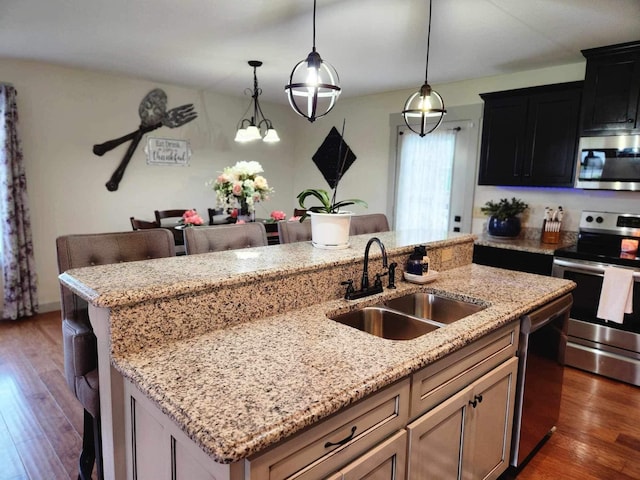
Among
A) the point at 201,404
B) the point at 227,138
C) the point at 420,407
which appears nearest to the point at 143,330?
the point at 201,404

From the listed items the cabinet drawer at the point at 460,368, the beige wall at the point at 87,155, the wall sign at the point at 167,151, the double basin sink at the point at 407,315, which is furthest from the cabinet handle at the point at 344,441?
the wall sign at the point at 167,151

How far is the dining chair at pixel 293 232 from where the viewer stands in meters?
2.78

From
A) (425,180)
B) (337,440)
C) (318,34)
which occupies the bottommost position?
(337,440)

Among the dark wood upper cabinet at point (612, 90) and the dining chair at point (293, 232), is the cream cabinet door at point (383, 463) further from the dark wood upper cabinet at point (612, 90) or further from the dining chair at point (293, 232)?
the dark wood upper cabinet at point (612, 90)

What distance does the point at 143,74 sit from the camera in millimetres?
4398

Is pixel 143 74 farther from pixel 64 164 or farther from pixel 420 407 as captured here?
pixel 420 407

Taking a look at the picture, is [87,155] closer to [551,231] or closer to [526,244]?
[526,244]

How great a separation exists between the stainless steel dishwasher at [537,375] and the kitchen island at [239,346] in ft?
0.55

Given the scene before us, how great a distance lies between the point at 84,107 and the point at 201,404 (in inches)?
174

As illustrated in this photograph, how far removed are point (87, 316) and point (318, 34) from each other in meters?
2.48

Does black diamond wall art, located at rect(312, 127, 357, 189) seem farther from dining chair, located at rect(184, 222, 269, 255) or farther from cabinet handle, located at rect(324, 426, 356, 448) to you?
cabinet handle, located at rect(324, 426, 356, 448)

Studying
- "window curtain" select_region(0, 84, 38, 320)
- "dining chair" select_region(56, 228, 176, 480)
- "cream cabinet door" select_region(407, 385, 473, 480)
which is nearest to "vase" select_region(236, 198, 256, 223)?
"dining chair" select_region(56, 228, 176, 480)

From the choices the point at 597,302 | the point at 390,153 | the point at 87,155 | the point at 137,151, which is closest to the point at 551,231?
the point at 597,302

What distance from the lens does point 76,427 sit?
2367 millimetres
